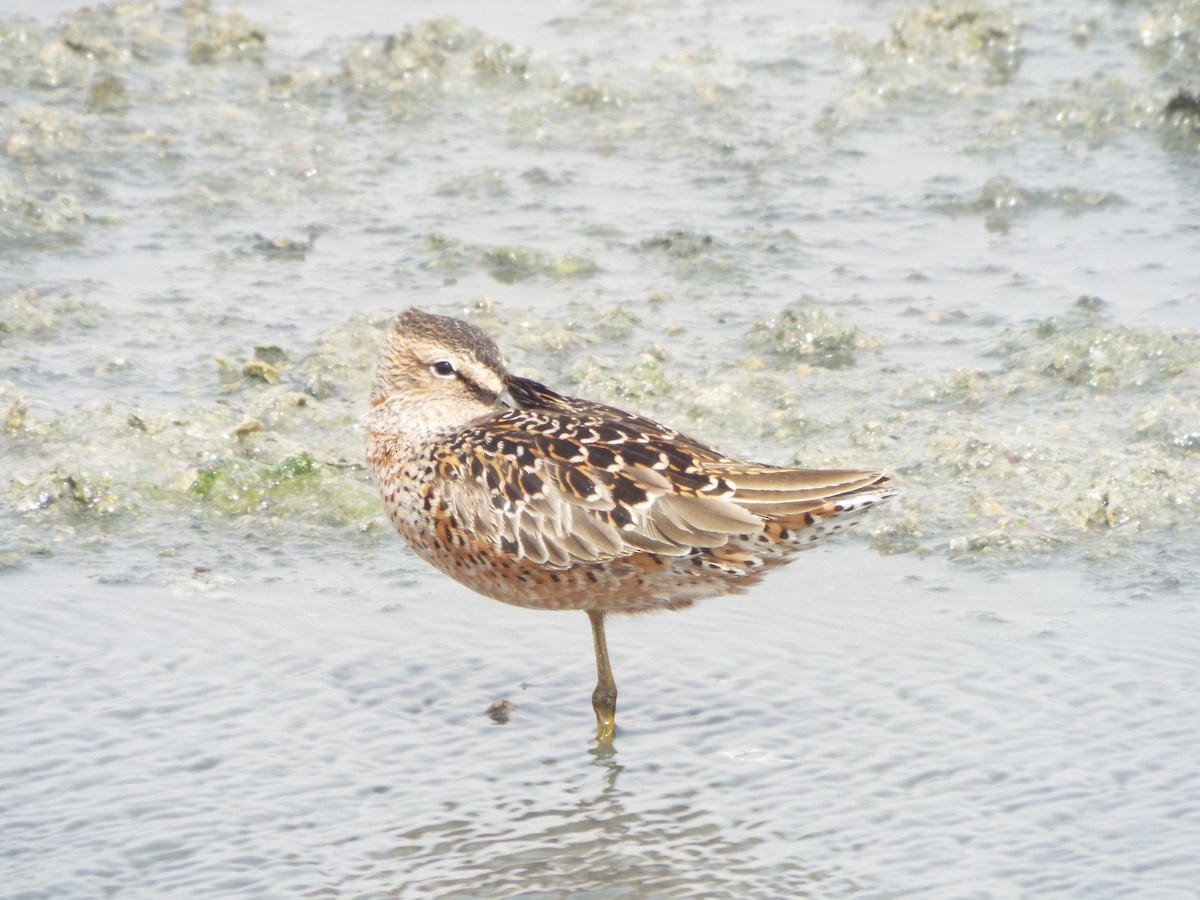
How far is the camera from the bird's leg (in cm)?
525

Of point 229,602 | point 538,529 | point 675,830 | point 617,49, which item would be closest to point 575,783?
point 675,830

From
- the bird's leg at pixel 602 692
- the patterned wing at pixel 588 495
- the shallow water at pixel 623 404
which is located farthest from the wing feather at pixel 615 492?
the shallow water at pixel 623 404

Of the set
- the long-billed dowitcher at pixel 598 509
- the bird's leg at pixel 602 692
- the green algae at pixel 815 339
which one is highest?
the green algae at pixel 815 339

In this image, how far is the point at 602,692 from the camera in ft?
17.4

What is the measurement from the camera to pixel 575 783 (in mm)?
5027

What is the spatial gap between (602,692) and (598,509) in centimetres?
57

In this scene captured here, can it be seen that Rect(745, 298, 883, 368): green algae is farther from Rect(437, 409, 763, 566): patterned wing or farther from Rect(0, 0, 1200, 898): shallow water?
Rect(437, 409, 763, 566): patterned wing

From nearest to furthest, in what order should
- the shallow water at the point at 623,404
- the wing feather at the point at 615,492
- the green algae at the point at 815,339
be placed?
1. the shallow water at the point at 623,404
2. the wing feather at the point at 615,492
3. the green algae at the point at 815,339

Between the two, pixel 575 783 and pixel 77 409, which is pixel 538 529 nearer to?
pixel 575 783

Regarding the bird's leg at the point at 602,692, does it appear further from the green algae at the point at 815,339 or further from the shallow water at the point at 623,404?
the green algae at the point at 815,339

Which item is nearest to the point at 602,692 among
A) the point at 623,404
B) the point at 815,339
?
the point at 623,404

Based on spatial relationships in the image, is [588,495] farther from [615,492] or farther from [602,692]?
[602,692]

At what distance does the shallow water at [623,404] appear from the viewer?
4.77m

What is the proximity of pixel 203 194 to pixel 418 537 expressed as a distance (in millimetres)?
4378
